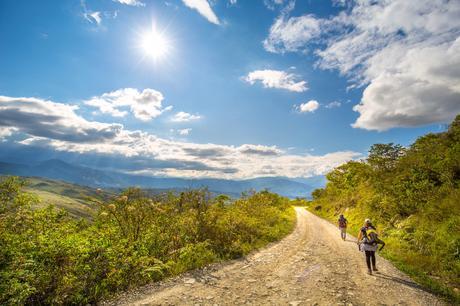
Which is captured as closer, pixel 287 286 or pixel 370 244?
pixel 287 286

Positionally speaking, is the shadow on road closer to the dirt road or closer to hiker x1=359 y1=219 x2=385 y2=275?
the dirt road

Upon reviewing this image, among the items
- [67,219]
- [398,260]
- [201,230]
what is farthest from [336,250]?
[67,219]

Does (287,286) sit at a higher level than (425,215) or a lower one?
lower

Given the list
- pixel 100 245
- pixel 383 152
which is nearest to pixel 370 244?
pixel 100 245

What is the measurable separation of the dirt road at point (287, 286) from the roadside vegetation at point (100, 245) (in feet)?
3.29

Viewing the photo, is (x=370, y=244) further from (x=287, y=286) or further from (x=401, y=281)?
(x=287, y=286)

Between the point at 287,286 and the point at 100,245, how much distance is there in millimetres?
7275

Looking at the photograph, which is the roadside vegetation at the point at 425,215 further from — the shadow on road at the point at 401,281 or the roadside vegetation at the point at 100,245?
the roadside vegetation at the point at 100,245

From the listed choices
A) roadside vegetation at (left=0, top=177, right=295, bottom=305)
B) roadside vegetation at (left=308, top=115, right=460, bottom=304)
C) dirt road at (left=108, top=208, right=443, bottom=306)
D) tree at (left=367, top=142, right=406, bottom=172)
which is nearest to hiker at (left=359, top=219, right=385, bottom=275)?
dirt road at (left=108, top=208, right=443, bottom=306)

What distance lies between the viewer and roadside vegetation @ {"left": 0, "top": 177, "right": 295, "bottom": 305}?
769cm

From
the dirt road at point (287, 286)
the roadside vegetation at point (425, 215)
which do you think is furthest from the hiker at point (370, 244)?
the roadside vegetation at point (425, 215)

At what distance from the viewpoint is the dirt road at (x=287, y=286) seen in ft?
30.3

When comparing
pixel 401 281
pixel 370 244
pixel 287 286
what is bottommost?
pixel 401 281

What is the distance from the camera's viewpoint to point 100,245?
9414mm
